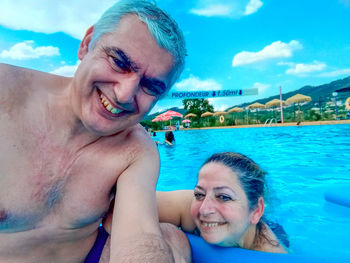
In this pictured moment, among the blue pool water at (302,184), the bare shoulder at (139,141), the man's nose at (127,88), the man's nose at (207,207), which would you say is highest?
the man's nose at (127,88)

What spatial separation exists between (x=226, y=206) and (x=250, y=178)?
391 mm

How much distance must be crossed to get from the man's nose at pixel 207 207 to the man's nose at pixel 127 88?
0.92 m

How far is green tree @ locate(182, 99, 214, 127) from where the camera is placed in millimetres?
36062

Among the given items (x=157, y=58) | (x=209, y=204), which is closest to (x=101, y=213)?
(x=209, y=204)

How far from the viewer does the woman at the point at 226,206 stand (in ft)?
5.54

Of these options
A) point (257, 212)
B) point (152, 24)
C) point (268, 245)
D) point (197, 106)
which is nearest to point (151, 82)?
point (152, 24)

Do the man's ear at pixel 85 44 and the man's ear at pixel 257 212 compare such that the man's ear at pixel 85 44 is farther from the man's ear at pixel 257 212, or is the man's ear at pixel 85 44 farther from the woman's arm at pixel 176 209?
the man's ear at pixel 257 212

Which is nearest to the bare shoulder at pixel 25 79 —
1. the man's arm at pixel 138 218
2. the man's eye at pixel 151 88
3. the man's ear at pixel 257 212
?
the man's eye at pixel 151 88

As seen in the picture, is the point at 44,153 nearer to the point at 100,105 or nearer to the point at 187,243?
the point at 100,105

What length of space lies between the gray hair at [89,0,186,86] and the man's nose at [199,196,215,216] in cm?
92

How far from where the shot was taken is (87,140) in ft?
4.55

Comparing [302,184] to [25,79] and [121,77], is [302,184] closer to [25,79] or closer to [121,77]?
[121,77]

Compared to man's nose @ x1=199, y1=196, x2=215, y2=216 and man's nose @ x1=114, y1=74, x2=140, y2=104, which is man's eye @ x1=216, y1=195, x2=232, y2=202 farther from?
man's nose @ x1=114, y1=74, x2=140, y2=104

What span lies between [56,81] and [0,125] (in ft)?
1.31
